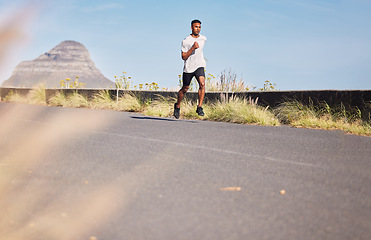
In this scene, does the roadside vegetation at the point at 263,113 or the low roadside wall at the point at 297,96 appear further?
the low roadside wall at the point at 297,96

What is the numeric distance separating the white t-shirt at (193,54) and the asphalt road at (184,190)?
3654 millimetres

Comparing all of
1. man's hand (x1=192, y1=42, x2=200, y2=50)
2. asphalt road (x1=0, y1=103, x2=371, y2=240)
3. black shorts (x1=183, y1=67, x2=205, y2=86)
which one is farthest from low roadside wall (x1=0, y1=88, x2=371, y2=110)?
asphalt road (x1=0, y1=103, x2=371, y2=240)

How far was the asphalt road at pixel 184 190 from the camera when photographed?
2637mm

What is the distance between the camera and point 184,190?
3.44 m

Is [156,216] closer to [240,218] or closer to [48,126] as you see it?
[240,218]

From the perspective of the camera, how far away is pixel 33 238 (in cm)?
251

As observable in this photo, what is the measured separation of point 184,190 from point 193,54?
257 inches

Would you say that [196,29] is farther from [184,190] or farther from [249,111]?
[184,190]

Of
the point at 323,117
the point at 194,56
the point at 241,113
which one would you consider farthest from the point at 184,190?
the point at 241,113

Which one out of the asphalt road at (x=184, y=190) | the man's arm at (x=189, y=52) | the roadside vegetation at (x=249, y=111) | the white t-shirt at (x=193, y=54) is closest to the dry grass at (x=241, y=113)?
the roadside vegetation at (x=249, y=111)

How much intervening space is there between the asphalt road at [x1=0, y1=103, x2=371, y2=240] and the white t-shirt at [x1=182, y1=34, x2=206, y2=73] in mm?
3654

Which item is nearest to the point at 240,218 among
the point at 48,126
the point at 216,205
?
the point at 216,205

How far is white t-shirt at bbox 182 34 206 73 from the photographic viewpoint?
9367 millimetres

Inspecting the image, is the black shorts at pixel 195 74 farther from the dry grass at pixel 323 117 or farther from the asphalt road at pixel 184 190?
the asphalt road at pixel 184 190
